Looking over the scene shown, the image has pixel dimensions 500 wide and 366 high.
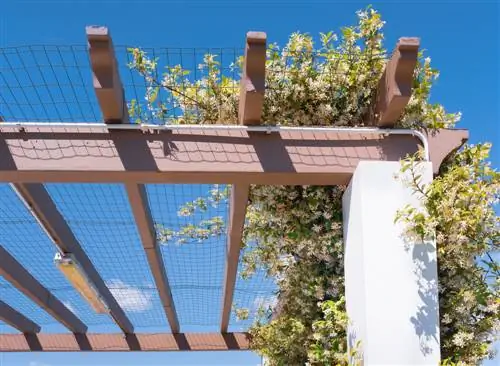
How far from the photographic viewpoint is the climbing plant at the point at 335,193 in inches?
104

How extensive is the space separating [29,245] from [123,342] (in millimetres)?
2436

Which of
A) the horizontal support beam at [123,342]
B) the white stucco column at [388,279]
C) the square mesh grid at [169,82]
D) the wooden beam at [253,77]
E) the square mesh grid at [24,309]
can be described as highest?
the square mesh grid at [169,82]

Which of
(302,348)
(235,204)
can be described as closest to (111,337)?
(302,348)

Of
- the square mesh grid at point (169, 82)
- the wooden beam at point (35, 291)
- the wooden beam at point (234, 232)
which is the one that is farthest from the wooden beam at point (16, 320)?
the square mesh grid at point (169, 82)

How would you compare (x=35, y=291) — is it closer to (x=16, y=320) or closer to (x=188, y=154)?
(x=16, y=320)

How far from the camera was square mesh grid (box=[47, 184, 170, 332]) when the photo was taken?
11.5ft

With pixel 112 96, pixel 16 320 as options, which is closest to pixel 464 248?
pixel 112 96

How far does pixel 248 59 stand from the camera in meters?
2.54

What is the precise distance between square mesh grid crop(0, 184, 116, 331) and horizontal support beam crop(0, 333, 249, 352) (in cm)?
83

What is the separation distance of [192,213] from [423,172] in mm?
1606

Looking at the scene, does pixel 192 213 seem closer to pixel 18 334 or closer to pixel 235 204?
pixel 235 204

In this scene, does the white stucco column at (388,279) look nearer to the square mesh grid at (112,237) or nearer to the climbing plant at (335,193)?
the climbing plant at (335,193)

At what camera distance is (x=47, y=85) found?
106 inches

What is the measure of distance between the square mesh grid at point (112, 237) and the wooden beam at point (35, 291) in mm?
582
